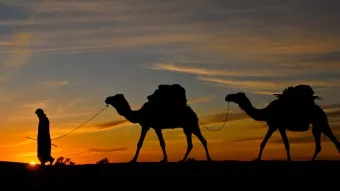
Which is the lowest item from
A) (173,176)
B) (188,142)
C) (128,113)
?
(173,176)

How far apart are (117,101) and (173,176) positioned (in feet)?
27.6

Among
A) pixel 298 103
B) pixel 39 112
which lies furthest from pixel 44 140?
pixel 298 103

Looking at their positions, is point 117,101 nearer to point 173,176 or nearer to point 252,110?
point 252,110

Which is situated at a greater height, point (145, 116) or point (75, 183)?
point (145, 116)

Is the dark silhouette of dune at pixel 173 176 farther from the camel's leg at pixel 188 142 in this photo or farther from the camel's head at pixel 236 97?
the camel's head at pixel 236 97

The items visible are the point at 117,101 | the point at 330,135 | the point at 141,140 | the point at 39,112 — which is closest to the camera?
the point at 141,140

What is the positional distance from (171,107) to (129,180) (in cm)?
816

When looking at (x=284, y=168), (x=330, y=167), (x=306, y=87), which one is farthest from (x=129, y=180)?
(x=306, y=87)

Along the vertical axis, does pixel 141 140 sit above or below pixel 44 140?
below

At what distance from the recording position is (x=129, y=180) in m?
22.0

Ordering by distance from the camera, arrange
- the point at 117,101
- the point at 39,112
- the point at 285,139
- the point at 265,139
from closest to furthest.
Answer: the point at 265,139 → the point at 285,139 → the point at 39,112 → the point at 117,101

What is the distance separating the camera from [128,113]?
3019 cm

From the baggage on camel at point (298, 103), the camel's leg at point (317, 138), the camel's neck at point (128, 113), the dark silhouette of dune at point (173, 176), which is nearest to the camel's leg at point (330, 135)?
the camel's leg at point (317, 138)

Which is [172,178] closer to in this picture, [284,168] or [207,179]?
[207,179]
